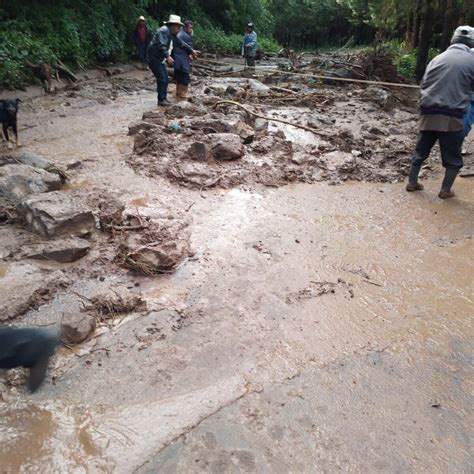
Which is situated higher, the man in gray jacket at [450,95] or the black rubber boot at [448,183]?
the man in gray jacket at [450,95]

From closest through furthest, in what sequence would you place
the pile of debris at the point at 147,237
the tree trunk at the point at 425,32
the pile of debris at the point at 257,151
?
the pile of debris at the point at 147,237
the pile of debris at the point at 257,151
the tree trunk at the point at 425,32

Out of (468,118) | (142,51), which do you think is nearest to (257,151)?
(468,118)

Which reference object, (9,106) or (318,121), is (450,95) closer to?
(318,121)

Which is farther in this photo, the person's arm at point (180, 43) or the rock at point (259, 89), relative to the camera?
the rock at point (259, 89)

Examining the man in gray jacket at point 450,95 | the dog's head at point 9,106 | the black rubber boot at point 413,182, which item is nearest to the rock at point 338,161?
the black rubber boot at point 413,182

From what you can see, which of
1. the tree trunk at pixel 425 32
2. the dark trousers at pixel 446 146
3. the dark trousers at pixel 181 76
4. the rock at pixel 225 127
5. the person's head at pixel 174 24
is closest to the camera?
the dark trousers at pixel 446 146

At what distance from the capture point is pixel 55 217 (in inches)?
148

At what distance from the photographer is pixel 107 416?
2250 millimetres

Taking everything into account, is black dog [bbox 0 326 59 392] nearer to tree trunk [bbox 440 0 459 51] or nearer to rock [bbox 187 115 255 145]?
rock [bbox 187 115 255 145]

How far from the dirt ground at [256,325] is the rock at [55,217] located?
15 cm

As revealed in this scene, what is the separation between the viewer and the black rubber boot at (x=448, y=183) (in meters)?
4.85

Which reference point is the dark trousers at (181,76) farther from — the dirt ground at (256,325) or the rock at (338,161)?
the rock at (338,161)

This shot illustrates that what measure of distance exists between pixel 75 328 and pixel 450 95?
175 inches

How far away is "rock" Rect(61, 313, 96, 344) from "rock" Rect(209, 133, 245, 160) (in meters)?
3.77
